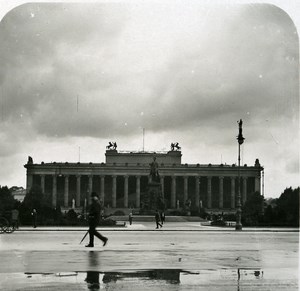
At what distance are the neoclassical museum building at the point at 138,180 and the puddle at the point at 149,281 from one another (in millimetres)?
129820

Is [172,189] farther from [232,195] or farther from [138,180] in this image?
[232,195]

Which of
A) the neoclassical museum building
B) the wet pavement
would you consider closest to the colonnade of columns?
the neoclassical museum building

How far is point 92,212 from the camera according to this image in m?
22.1

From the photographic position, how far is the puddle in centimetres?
1243

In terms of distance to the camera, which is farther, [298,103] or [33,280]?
[298,103]

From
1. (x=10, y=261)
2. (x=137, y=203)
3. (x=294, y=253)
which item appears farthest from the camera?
(x=137, y=203)

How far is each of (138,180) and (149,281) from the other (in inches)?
5314

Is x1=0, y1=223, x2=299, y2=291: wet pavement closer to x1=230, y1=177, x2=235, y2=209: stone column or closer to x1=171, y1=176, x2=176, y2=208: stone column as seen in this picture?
x1=171, y1=176, x2=176, y2=208: stone column

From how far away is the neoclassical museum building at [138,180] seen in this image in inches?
5782

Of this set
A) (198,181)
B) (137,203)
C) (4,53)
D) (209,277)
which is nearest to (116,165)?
(137,203)

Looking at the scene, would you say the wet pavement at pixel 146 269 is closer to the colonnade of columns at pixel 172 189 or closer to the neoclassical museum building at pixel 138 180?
the neoclassical museum building at pixel 138 180

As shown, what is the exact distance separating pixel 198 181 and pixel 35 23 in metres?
129

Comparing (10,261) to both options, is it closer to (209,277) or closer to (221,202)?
(209,277)

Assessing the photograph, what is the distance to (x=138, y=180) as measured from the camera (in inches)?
5832
